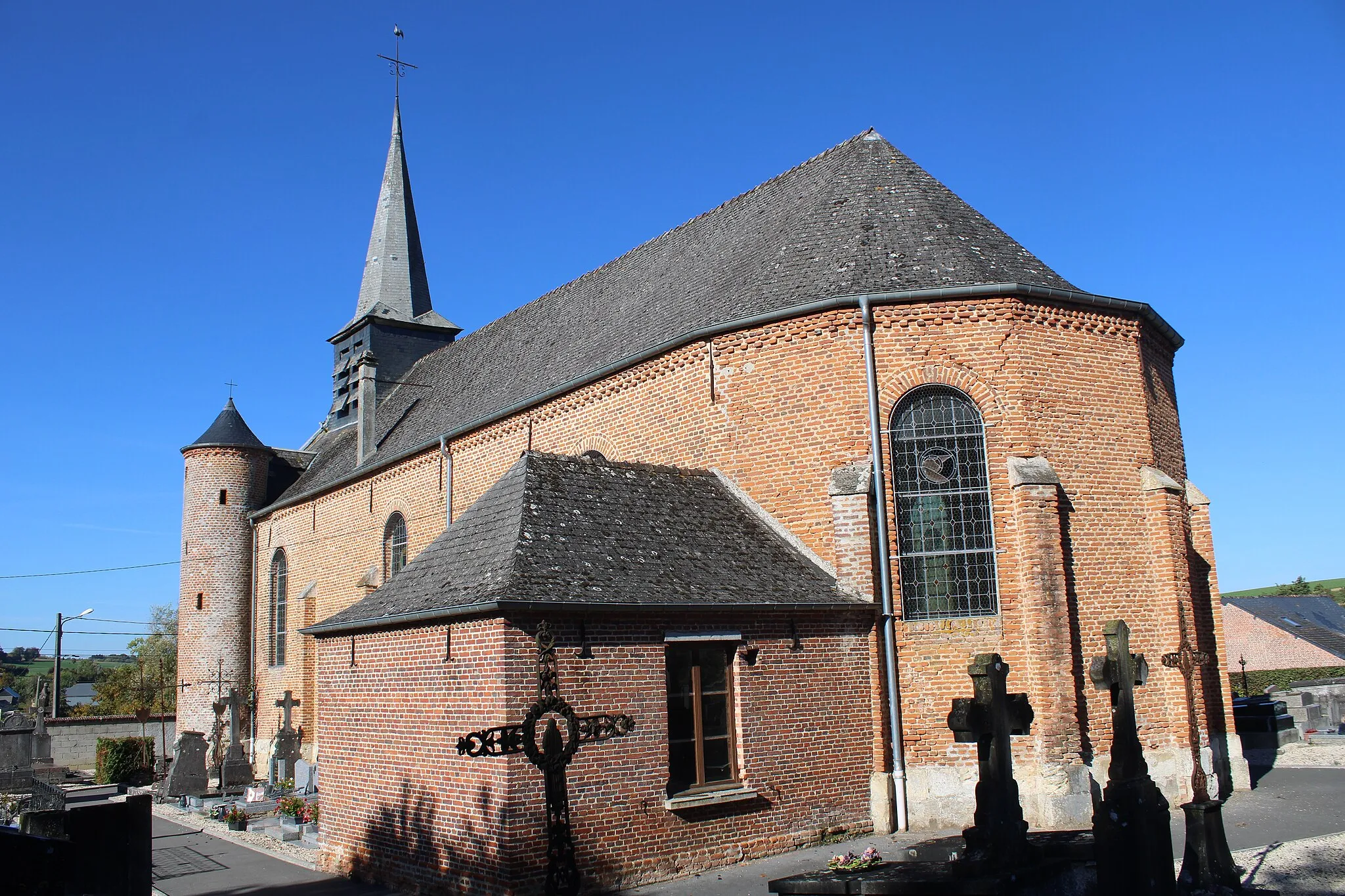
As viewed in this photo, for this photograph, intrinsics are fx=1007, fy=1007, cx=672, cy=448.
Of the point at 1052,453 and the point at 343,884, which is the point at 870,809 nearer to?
the point at 1052,453

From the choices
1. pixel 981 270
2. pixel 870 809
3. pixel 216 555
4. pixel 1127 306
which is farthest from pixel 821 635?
pixel 216 555

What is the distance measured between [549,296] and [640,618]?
14219 mm

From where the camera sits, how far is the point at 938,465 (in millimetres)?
13047

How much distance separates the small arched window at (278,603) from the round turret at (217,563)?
5.25 ft

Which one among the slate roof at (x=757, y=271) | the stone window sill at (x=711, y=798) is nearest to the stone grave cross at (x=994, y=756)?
the stone window sill at (x=711, y=798)

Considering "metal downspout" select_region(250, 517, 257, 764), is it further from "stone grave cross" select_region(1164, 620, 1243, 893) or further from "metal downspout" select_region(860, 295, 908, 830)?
"stone grave cross" select_region(1164, 620, 1243, 893)

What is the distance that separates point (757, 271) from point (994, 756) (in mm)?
9142

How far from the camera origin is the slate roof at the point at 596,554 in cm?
1005

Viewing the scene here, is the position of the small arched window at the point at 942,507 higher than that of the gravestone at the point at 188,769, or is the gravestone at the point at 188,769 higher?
the small arched window at the point at 942,507

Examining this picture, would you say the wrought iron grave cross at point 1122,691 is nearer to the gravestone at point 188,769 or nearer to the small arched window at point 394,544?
the small arched window at point 394,544

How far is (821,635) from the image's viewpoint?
11.8 metres

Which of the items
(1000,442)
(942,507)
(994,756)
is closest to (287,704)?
(942,507)

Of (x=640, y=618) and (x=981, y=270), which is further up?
(x=981, y=270)

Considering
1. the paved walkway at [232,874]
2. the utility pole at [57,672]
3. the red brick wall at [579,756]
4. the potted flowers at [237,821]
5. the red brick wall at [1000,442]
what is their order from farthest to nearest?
the utility pole at [57,672] → the potted flowers at [237,821] → the red brick wall at [1000,442] → the paved walkway at [232,874] → the red brick wall at [579,756]
